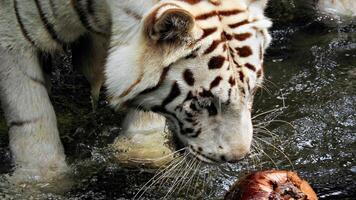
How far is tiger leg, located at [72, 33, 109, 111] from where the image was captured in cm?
271

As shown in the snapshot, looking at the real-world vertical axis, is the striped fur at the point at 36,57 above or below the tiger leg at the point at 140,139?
above

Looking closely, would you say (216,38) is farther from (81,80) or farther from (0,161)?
(81,80)

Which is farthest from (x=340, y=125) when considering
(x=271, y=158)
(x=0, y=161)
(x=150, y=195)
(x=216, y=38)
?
(x=0, y=161)

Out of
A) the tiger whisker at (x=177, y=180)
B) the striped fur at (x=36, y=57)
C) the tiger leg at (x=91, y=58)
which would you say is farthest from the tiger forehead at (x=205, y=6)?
the tiger leg at (x=91, y=58)

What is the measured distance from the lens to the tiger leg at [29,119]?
2.50 meters

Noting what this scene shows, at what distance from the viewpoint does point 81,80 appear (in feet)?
11.8

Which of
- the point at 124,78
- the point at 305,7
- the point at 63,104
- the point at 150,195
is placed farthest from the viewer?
the point at 305,7

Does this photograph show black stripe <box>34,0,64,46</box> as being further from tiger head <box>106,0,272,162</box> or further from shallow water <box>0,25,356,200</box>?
shallow water <box>0,25,356,200</box>

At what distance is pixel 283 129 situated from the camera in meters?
2.99

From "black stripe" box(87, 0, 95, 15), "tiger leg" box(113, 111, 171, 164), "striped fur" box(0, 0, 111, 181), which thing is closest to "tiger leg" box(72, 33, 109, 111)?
"striped fur" box(0, 0, 111, 181)

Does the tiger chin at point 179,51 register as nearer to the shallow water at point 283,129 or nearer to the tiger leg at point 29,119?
the tiger leg at point 29,119

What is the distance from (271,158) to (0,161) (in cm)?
102

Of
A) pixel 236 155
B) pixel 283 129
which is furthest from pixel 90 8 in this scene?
pixel 283 129

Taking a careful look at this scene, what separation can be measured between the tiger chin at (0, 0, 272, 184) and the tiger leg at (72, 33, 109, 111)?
253mm
